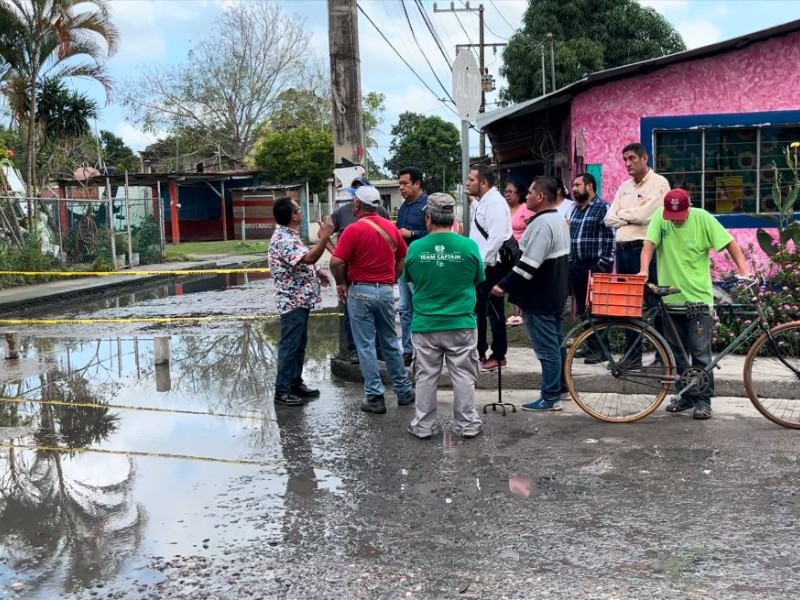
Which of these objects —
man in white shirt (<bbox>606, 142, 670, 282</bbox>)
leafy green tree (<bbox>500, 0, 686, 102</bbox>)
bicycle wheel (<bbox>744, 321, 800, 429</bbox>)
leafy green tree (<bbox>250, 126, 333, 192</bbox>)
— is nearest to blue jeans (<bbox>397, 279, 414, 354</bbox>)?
man in white shirt (<bbox>606, 142, 670, 282</bbox>)

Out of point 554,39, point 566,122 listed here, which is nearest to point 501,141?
point 566,122

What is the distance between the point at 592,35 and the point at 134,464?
32.0 metres

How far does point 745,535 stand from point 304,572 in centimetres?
220

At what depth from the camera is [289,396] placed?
23.2 ft

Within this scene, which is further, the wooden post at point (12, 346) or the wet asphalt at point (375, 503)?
the wooden post at point (12, 346)

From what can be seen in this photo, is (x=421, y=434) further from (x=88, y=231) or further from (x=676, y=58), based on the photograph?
(x=88, y=231)

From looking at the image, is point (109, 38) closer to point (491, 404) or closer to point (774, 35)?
point (774, 35)

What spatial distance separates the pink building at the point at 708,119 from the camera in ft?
32.2

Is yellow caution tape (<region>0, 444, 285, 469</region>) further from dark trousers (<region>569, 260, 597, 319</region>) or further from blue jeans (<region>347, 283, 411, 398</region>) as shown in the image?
dark trousers (<region>569, 260, 597, 319</region>)

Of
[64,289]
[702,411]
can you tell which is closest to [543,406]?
[702,411]

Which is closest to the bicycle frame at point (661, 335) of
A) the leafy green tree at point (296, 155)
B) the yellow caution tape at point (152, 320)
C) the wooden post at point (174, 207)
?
the yellow caution tape at point (152, 320)

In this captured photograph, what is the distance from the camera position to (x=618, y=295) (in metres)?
6.10

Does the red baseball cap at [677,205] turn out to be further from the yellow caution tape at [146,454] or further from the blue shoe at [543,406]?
the yellow caution tape at [146,454]

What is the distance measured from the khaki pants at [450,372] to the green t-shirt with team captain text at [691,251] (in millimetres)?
1666
